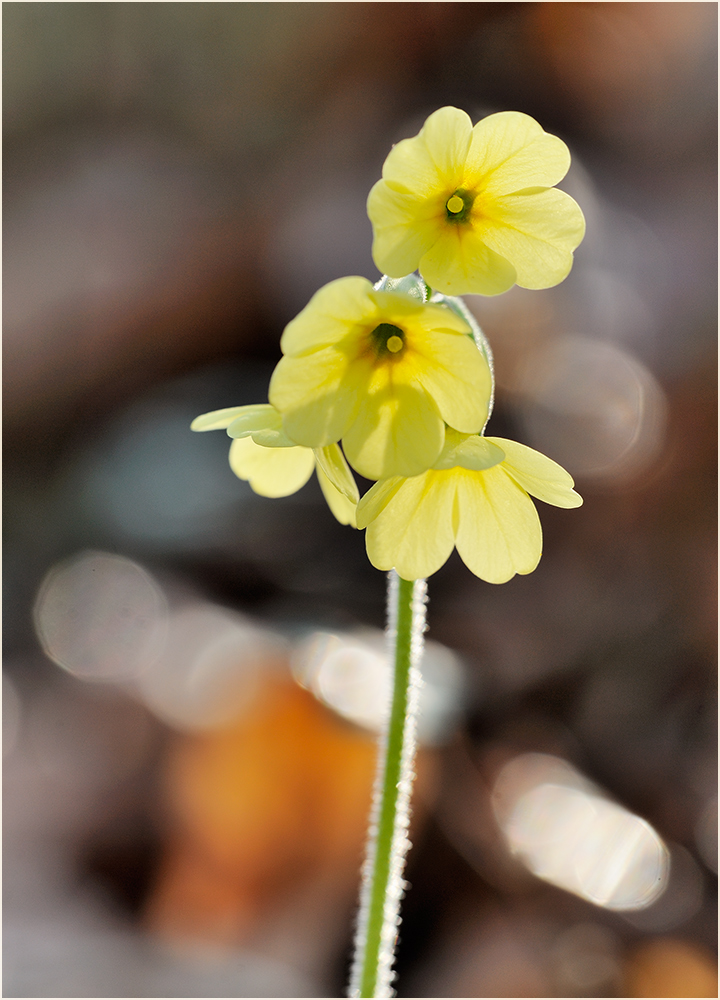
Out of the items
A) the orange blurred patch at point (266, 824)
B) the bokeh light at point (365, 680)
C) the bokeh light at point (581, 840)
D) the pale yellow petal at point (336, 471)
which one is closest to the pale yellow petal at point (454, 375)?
the pale yellow petal at point (336, 471)

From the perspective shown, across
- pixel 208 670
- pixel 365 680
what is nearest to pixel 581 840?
pixel 365 680

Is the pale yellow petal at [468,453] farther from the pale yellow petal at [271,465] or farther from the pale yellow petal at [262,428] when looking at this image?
the pale yellow petal at [271,465]

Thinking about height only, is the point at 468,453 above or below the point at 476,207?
below

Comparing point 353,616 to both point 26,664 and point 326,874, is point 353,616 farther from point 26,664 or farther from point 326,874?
point 26,664

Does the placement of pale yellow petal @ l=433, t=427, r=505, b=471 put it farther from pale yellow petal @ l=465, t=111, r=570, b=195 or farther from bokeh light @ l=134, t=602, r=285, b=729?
bokeh light @ l=134, t=602, r=285, b=729

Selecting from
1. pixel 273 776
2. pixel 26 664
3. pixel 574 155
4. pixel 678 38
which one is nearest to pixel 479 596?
pixel 273 776

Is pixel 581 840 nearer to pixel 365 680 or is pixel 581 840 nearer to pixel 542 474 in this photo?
pixel 365 680

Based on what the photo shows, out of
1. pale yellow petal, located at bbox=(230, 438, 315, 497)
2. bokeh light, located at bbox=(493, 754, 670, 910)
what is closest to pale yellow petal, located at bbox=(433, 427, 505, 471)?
pale yellow petal, located at bbox=(230, 438, 315, 497)
